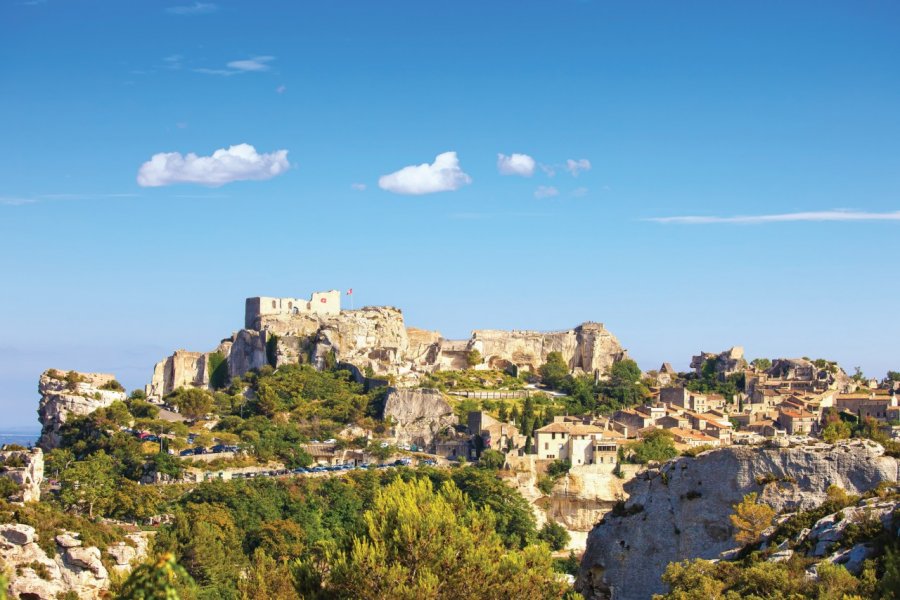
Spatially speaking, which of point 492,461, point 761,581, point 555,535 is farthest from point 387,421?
point 761,581

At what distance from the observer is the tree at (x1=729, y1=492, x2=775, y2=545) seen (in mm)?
28641

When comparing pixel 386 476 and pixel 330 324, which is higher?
pixel 330 324

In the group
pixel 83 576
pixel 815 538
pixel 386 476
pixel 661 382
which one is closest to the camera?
pixel 815 538

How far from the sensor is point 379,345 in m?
88.9

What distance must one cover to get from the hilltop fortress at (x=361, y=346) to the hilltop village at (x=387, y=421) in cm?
14

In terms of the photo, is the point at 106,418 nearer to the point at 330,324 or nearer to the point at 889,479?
the point at 330,324

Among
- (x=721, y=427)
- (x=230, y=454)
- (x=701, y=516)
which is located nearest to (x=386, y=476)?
(x=230, y=454)

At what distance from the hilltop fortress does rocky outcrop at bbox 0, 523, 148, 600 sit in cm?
4167

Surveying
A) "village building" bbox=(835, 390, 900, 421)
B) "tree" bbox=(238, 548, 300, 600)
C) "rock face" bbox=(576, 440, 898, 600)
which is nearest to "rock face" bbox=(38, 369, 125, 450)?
"tree" bbox=(238, 548, 300, 600)

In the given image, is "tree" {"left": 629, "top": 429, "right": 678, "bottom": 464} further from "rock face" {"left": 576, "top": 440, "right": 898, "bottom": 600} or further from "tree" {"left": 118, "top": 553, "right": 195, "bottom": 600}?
"tree" {"left": 118, "top": 553, "right": 195, "bottom": 600}

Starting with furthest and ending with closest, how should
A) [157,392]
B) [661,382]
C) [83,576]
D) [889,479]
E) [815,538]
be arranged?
[661,382], [157,392], [83,576], [889,479], [815,538]

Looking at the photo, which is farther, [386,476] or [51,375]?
[51,375]

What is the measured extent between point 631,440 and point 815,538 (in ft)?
145

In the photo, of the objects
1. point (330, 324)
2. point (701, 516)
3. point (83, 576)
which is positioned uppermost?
point (330, 324)
